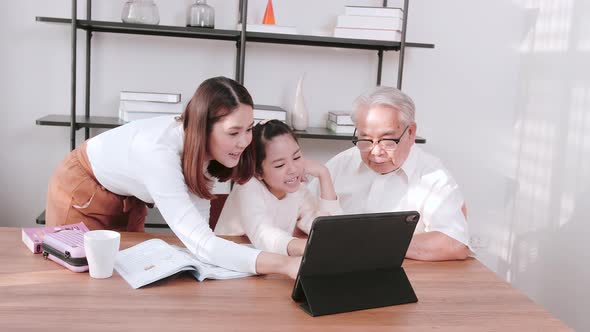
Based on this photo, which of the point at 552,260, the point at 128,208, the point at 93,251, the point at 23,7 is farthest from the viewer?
the point at 552,260

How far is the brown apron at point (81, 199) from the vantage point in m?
2.11

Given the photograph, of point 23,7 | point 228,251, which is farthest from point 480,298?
point 23,7

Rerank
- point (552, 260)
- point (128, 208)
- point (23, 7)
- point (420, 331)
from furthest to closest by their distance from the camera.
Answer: point (552, 260)
point (23, 7)
point (128, 208)
point (420, 331)

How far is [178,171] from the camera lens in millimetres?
1685

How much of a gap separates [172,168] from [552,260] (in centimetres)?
239

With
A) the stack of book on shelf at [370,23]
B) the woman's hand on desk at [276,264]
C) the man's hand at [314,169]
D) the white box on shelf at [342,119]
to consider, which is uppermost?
the stack of book on shelf at [370,23]

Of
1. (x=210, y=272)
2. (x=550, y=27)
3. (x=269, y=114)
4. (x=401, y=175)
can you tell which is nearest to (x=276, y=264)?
(x=210, y=272)

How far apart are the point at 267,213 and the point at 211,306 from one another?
22.5 inches

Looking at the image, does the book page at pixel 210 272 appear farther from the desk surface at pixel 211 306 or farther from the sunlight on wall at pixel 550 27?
the sunlight on wall at pixel 550 27

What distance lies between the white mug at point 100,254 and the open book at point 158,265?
0.15ft

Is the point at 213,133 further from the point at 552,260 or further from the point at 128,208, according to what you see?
the point at 552,260

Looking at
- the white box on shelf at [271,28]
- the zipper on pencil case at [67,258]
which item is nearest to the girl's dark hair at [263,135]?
the zipper on pencil case at [67,258]

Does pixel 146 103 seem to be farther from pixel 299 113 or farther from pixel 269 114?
pixel 299 113

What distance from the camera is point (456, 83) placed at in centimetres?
338
